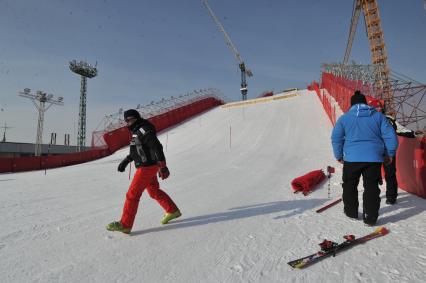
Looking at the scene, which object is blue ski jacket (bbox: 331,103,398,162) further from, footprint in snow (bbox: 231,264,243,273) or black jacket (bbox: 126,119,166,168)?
black jacket (bbox: 126,119,166,168)

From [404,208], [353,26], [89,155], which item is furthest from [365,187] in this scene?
[353,26]

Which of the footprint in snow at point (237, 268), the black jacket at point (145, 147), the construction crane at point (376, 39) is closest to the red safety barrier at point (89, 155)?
the black jacket at point (145, 147)

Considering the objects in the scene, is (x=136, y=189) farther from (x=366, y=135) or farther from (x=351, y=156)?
(x=366, y=135)

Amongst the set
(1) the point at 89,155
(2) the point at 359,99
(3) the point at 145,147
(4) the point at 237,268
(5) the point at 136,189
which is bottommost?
Result: (4) the point at 237,268

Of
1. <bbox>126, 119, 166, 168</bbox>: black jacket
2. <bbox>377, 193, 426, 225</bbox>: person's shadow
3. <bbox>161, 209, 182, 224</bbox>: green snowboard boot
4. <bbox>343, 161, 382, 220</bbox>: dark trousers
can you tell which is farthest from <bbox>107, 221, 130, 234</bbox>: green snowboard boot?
<bbox>377, 193, 426, 225</bbox>: person's shadow

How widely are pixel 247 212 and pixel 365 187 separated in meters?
1.68

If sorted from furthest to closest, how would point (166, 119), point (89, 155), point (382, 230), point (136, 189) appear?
point (166, 119)
point (89, 155)
point (136, 189)
point (382, 230)

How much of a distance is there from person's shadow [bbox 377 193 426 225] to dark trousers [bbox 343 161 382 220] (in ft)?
0.92

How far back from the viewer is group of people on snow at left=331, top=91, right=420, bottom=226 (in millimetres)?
3523

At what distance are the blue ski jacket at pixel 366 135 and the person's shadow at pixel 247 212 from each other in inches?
47.1

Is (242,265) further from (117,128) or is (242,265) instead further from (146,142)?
(117,128)

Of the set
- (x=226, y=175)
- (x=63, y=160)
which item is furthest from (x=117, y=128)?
(x=226, y=175)

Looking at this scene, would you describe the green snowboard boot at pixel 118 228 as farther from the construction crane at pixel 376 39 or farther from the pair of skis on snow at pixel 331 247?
the construction crane at pixel 376 39

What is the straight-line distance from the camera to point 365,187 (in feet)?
11.7
